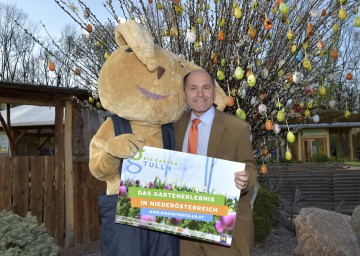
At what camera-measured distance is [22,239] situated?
11.3 feet

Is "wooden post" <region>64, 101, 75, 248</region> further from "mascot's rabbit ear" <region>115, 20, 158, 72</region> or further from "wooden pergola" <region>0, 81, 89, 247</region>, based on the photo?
"mascot's rabbit ear" <region>115, 20, 158, 72</region>

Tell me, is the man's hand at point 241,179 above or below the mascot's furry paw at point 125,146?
below

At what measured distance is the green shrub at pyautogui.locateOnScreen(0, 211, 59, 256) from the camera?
132 inches

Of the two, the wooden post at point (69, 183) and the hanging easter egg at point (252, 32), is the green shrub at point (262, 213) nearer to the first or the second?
the wooden post at point (69, 183)

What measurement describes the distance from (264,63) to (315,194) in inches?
333

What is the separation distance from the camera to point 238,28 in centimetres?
373

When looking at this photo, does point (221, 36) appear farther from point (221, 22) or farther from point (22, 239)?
point (22, 239)

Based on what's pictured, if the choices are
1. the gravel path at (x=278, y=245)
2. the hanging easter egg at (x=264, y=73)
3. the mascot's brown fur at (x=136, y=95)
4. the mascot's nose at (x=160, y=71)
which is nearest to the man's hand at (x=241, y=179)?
the mascot's brown fur at (x=136, y=95)

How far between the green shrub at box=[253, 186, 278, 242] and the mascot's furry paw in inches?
192

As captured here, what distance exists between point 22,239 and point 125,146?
5.04 feet

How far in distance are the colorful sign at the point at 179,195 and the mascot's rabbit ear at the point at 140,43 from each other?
0.55m

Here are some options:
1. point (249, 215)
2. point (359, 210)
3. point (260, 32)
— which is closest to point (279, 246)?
point (359, 210)

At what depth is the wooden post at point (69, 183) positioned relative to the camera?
734 centimetres

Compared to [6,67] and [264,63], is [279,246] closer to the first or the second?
[264,63]
